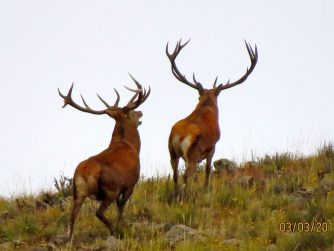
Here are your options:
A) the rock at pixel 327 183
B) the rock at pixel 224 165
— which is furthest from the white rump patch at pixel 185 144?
the rock at pixel 224 165

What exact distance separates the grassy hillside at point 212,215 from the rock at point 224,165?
38 cm

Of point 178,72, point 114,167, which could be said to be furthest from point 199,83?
point 114,167

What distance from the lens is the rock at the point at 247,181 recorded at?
12.1m

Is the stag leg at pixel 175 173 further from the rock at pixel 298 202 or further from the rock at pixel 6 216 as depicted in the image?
the rock at pixel 6 216

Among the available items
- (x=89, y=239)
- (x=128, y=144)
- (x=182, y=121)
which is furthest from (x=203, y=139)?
(x=89, y=239)

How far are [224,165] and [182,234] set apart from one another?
179 inches

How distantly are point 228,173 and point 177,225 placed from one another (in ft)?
12.9

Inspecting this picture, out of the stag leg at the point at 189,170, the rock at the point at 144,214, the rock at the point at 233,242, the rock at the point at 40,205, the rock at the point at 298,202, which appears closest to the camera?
the rock at the point at 233,242

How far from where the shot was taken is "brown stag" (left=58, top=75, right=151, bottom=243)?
30.2 ft

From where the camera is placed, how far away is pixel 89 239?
9.83 meters

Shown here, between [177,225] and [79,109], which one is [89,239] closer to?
[177,225]

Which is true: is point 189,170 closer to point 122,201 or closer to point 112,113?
point 112,113

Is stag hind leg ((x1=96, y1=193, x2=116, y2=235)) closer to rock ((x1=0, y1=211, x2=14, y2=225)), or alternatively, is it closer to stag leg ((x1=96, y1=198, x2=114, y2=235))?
stag leg ((x1=96, y1=198, x2=114, y2=235))
